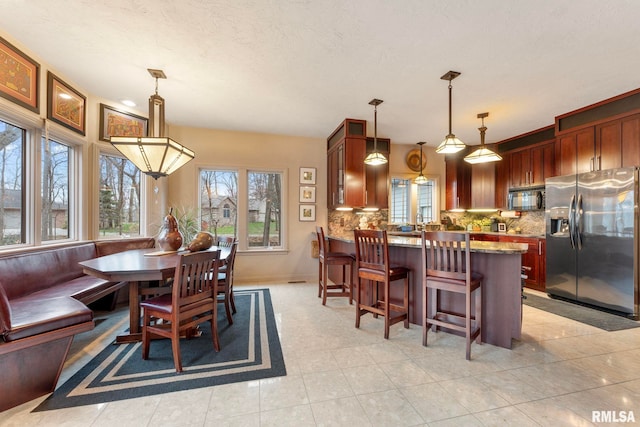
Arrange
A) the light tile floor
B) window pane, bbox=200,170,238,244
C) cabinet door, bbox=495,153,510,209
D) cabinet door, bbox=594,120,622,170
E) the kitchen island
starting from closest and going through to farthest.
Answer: the light tile floor → the kitchen island → cabinet door, bbox=594,120,622,170 → window pane, bbox=200,170,238,244 → cabinet door, bbox=495,153,510,209

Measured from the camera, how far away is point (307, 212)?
520 cm

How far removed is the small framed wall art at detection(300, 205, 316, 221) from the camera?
17.0 feet

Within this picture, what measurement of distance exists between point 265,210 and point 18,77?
3385 mm

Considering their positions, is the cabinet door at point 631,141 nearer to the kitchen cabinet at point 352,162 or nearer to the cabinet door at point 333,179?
the kitchen cabinet at point 352,162

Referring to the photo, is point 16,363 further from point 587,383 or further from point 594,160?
point 594,160

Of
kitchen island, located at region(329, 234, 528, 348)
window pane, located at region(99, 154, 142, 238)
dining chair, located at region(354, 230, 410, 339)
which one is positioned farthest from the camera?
window pane, located at region(99, 154, 142, 238)

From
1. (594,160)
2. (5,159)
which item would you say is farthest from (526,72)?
(5,159)

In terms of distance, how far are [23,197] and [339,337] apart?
3477 millimetres

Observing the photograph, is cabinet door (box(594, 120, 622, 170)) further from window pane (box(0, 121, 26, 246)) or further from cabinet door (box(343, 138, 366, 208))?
window pane (box(0, 121, 26, 246))

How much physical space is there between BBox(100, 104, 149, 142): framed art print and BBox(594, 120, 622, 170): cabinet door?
651cm

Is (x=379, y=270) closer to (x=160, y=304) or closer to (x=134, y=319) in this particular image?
(x=160, y=304)

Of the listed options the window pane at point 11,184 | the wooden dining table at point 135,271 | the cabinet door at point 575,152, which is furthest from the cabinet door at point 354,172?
the window pane at point 11,184

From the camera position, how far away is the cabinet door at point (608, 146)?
3455mm

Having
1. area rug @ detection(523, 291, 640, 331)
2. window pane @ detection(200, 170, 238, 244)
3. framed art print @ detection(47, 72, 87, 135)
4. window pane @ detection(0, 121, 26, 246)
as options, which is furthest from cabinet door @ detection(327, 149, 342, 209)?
window pane @ detection(0, 121, 26, 246)
